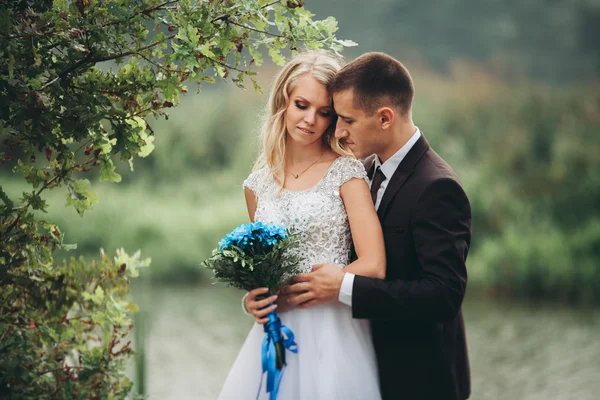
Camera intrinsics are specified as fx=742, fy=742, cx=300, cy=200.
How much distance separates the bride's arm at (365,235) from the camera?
9.34 ft

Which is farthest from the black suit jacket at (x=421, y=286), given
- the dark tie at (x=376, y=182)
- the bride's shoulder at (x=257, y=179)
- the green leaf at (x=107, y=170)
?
the green leaf at (x=107, y=170)

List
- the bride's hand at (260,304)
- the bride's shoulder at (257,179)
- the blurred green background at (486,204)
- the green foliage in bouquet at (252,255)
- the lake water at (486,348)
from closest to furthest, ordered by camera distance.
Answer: the green foliage in bouquet at (252,255) < the bride's hand at (260,304) < the bride's shoulder at (257,179) < the lake water at (486,348) < the blurred green background at (486,204)

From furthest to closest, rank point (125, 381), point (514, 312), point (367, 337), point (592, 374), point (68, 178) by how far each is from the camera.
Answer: point (514, 312)
point (592, 374)
point (125, 381)
point (367, 337)
point (68, 178)

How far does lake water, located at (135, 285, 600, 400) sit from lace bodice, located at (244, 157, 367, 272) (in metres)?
4.79

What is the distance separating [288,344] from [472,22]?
1733 centimetres

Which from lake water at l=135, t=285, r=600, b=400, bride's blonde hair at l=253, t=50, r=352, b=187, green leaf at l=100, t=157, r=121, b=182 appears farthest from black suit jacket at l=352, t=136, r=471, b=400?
lake water at l=135, t=285, r=600, b=400

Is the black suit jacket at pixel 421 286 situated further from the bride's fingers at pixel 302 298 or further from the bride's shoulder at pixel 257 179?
the bride's shoulder at pixel 257 179

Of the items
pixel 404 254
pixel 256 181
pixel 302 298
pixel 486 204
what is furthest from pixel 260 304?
pixel 486 204

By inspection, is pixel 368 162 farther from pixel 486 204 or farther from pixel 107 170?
pixel 486 204

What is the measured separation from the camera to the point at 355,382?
2.86 metres

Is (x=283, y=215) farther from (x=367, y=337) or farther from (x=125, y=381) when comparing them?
(x=125, y=381)

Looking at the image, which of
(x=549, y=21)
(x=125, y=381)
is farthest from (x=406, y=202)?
(x=549, y=21)

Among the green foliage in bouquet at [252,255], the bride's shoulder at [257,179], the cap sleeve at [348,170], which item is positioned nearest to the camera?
the green foliage in bouquet at [252,255]

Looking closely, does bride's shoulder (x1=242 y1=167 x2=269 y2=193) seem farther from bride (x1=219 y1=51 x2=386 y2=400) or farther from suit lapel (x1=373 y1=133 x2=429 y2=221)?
suit lapel (x1=373 y1=133 x2=429 y2=221)
